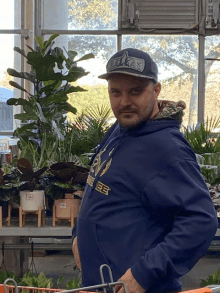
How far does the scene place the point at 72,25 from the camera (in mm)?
6043

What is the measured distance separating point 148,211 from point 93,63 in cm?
500

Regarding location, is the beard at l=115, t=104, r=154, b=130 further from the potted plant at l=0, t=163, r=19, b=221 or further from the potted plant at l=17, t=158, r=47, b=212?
the potted plant at l=0, t=163, r=19, b=221

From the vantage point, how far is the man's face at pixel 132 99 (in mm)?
1277

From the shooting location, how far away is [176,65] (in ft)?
19.6

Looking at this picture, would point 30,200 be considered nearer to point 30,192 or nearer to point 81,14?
point 30,192

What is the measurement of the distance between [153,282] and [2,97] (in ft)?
16.6

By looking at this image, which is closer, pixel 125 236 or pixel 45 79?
pixel 125 236

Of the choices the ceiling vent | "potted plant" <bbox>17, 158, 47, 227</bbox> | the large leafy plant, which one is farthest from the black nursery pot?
the ceiling vent

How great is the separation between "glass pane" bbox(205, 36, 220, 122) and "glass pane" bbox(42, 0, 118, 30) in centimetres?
128

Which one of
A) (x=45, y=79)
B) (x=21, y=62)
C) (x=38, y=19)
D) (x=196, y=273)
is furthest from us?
(x=38, y=19)

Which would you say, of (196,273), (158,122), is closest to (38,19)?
(196,273)

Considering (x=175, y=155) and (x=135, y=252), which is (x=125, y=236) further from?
(x=175, y=155)

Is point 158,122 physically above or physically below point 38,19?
below

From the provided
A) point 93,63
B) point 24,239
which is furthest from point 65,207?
point 93,63
